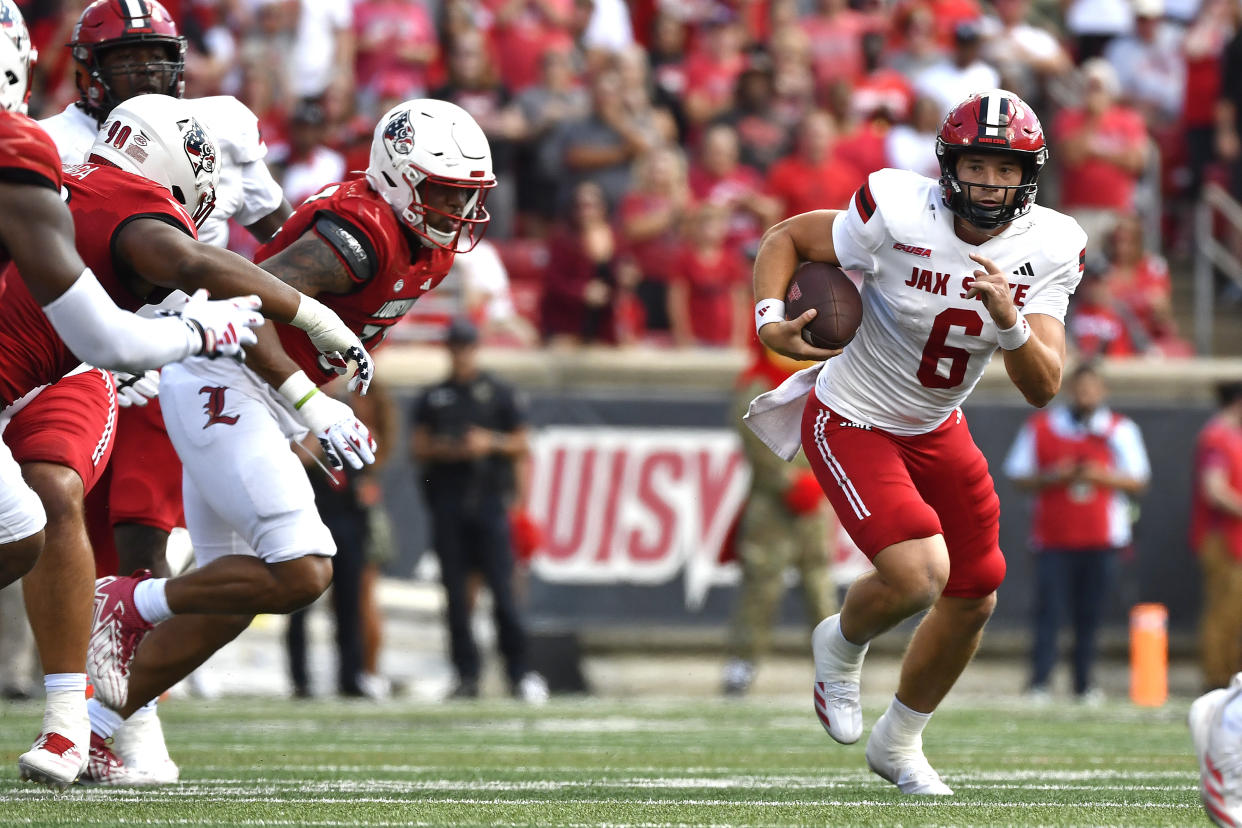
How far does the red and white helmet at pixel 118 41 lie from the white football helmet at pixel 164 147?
486 mm

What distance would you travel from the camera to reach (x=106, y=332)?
4.31 meters

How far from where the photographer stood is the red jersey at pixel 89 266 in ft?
15.8

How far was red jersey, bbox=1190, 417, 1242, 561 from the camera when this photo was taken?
36.5 feet

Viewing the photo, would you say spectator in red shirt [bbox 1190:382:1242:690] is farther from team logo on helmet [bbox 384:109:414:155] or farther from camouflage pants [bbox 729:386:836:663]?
team logo on helmet [bbox 384:109:414:155]

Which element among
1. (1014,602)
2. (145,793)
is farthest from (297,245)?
(1014,602)

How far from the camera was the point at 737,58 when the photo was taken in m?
13.3

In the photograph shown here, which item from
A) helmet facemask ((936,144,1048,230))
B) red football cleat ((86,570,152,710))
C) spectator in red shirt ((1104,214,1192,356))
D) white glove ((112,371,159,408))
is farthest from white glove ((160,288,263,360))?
spectator in red shirt ((1104,214,1192,356))

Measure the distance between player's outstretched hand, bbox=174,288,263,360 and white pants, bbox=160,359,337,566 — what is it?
681 millimetres

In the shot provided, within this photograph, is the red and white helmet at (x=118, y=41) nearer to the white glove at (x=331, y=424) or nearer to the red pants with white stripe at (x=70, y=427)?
the red pants with white stripe at (x=70, y=427)

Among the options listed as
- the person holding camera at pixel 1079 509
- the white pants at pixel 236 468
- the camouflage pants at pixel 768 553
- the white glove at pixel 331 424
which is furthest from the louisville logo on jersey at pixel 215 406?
the person holding camera at pixel 1079 509

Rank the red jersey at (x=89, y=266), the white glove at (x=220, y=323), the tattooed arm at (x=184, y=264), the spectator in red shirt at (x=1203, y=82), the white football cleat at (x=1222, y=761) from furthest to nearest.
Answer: the spectator in red shirt at (x=1203, y=82) < the red jersey at (x=89, y=266) < the tattooed arm at (x=184, y=264) < the white glove at (x=220, y=323) < the white football cleat at (x=1222, y=761)

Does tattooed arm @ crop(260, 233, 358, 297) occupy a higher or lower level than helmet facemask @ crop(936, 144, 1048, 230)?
lower

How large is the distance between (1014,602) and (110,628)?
759 cm

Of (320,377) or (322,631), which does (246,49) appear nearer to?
(322,631)
